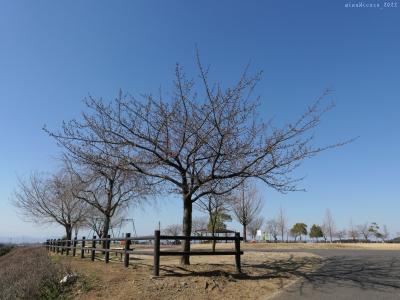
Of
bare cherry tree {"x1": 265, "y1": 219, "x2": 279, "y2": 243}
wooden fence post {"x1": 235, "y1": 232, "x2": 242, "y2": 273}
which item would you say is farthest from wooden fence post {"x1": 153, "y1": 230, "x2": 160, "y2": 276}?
bare cherry tree {"x1": 265, "y1": 219, "x2": 279, "y2": 243}

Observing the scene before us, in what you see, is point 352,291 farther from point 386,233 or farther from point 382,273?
point 386,233

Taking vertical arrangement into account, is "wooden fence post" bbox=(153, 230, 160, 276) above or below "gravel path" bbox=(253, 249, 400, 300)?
above

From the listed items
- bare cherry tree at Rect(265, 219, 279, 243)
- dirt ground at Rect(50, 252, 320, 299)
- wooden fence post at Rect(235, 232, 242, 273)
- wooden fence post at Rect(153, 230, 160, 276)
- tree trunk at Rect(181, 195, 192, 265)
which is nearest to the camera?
dirt ground at Rect(50, 252, 320, 299)

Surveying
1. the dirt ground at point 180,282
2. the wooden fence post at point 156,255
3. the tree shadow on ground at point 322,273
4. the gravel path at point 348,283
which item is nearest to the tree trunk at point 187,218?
the dirt ground at point 180,282

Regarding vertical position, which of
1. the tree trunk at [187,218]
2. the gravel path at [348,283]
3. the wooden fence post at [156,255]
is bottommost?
the gravel path at [348,283]

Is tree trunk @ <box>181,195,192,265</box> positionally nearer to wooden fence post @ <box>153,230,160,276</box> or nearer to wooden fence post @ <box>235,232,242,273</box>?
wooden fence post @ <box>235,232,242,273</box>

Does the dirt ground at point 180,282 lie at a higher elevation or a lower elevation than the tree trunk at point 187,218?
lower

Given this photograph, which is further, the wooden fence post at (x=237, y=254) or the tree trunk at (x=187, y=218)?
the tree trunk at (x=187, y=218)

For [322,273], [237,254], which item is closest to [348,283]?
[322,273]

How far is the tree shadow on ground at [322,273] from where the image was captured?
11.0 m

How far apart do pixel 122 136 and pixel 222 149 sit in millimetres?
3429

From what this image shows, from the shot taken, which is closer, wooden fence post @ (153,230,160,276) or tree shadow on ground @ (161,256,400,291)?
wooden fence post @ (153,230,160,276)

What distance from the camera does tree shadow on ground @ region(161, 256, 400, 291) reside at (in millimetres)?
11016

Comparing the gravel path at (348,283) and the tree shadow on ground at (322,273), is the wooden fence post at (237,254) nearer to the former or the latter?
the tree shadow on ground at (322,273)
